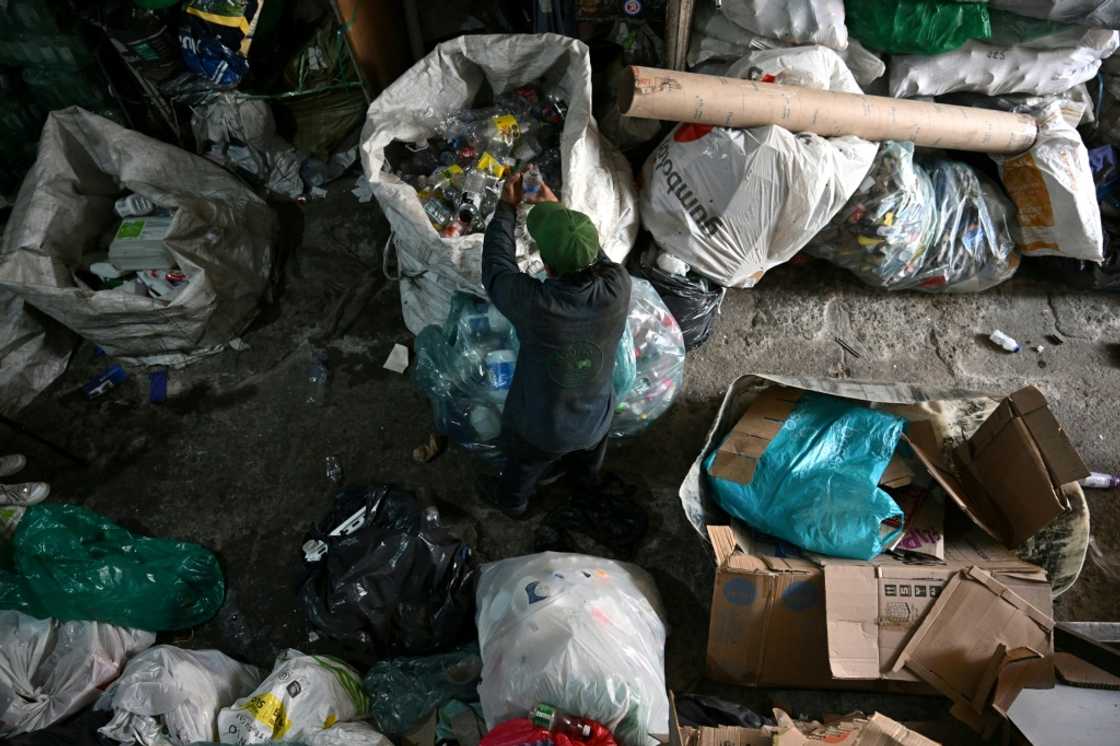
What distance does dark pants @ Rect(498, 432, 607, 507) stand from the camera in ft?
7.16

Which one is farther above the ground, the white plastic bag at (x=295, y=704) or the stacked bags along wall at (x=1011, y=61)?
the stacked bags along wall at (x=1011, y=61)

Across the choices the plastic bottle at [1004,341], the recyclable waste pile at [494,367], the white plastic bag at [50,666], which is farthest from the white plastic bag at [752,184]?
the white plastic bag at [50,666]

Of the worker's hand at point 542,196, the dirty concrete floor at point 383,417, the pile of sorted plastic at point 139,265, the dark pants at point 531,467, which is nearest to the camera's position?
the dark pants at point 531,467

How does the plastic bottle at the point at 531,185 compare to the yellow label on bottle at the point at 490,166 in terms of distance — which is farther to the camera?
the yellow label on bottle at the point at 490,166

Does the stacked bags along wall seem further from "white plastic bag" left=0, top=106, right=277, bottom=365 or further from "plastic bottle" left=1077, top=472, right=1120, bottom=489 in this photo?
"white plastic bag" left=0, top=106, right=277, bottom=365

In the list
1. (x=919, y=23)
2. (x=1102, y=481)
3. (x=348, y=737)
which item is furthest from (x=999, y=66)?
(x=348, y=737)

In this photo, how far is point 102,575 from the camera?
205cm

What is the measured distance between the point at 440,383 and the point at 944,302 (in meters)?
2.37

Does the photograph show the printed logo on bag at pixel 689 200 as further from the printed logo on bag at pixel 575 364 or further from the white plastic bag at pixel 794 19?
the printed logo on bag at pixel 575 364

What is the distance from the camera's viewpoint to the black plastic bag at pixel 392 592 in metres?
2.07

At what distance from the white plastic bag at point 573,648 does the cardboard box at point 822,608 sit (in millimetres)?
261

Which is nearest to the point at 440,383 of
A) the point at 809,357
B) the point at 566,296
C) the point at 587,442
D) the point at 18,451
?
the point at 587,442

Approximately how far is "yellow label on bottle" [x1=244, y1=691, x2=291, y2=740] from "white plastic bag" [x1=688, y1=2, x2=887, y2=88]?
2.73 metres

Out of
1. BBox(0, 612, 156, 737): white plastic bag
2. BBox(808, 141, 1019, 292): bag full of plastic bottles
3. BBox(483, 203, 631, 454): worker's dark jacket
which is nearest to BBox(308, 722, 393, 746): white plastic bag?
BBox(0, 612, 156, 737): white plastic bag
